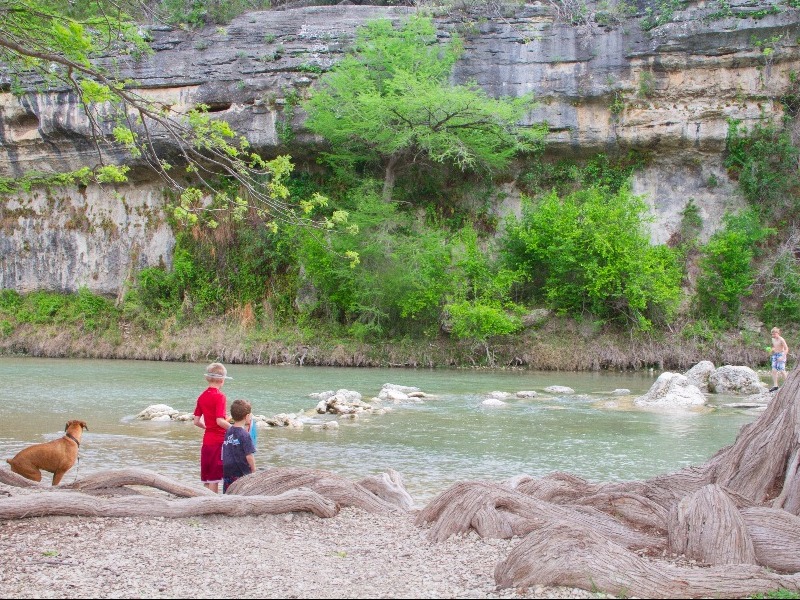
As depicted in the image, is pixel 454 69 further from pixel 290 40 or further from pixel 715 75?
pixel 715 75

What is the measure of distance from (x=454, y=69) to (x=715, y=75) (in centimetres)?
1030

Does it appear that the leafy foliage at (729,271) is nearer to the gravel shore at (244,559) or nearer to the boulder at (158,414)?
the boulder at (158,414)

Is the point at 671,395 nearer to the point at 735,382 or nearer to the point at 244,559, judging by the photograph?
the point at 735,382

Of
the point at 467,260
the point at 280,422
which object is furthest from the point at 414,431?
the point at 467,260

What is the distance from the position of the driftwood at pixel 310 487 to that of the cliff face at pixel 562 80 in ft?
88.1

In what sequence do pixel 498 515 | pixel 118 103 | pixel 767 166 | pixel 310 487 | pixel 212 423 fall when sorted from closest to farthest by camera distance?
pixel 498 515
pixel 310 487
pixel 118 103
pixel 212 423
pixel 767 166

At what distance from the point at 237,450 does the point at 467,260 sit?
76.8ft

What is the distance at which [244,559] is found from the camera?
505cm

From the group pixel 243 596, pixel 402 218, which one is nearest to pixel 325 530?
pixel 243 596

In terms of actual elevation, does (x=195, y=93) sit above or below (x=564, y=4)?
below

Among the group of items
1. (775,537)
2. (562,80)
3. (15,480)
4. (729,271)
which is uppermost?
(562,80)

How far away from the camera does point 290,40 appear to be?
33594mm

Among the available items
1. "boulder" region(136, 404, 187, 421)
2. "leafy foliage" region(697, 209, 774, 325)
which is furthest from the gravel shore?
"leafy foliage" region(697, 209, 774, 325)

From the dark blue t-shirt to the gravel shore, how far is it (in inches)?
45.6
